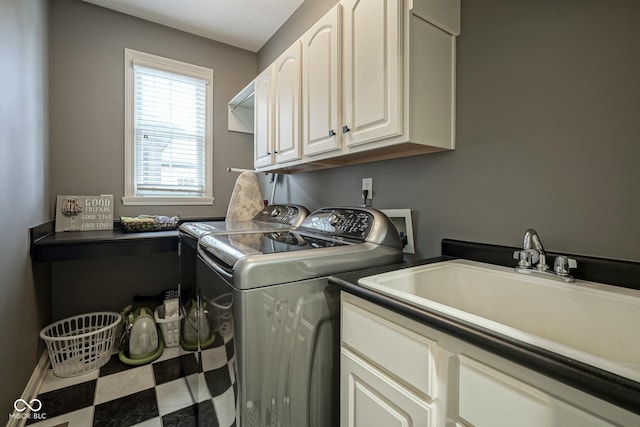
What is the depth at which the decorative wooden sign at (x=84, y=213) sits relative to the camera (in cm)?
215

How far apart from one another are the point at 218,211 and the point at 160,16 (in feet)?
5.63

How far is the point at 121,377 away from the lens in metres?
1.84

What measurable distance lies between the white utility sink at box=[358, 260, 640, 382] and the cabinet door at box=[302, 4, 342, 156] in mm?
775

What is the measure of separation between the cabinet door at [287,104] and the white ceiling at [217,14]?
27.8 inches

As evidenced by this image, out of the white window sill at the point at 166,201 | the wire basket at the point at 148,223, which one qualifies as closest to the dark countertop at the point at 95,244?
the wire basket at the point at 148,223

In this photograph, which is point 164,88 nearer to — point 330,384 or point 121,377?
point 121,377

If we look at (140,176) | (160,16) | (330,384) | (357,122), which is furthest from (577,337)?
(160,16)

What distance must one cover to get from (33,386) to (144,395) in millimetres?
621

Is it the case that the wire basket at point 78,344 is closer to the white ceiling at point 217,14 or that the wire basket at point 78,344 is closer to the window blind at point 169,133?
the window blind at point 169,133

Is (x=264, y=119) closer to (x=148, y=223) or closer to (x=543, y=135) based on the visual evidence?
(x=148, y=223)

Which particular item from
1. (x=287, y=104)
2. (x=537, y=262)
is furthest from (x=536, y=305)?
(x=287, y=104)

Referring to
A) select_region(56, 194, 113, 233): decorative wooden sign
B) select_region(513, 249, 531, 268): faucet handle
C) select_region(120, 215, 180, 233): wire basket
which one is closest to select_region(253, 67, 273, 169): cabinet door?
select_region(120, 215, 180, 233): wire basket

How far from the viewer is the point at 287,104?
1.82 m

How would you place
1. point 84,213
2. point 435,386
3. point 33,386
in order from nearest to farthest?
1. point 435,386
2. point 33,386
3. point 84,213
